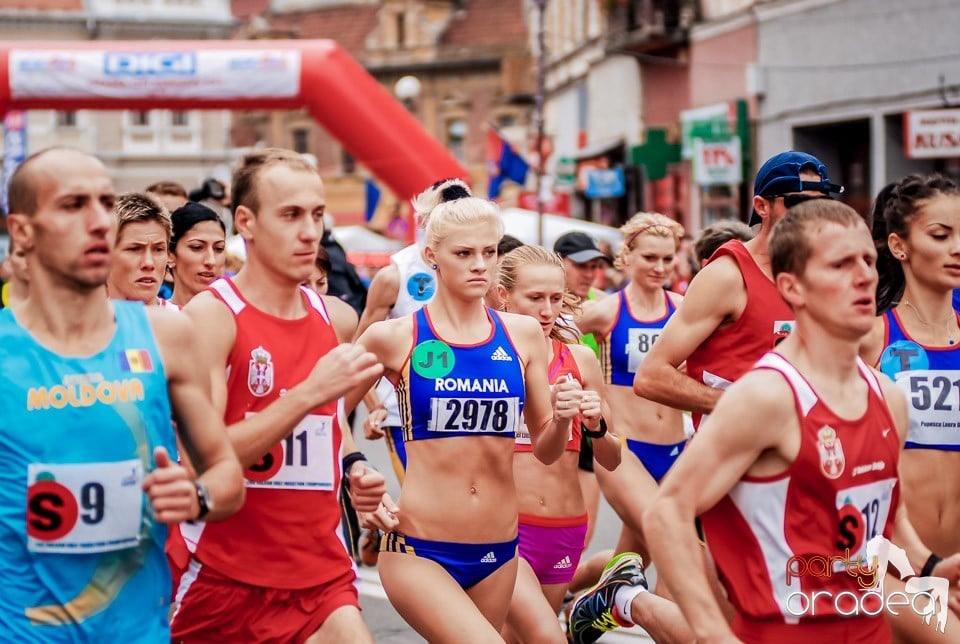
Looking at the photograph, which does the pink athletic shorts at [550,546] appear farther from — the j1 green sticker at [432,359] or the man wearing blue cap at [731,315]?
the j1 green sticker at [432,359]

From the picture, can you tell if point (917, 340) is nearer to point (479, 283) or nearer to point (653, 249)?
point (479, 283)

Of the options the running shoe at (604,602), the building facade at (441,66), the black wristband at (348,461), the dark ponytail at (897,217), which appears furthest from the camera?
the building facade at (441,66)

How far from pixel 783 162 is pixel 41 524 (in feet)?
10.3

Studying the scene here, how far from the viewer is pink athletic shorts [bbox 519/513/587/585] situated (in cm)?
667

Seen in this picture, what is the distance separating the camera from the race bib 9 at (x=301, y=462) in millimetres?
4844

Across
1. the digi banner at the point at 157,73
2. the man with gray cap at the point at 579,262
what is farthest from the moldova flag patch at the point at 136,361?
the digi banner at the point at 157,73

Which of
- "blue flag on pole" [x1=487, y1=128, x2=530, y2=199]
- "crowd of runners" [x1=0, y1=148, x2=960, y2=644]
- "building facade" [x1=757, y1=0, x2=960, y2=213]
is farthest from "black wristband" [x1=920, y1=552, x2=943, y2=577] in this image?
"blue flag on pole" [x1=487, y1=128, x2=530, y2=199]

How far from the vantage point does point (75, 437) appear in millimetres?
3936

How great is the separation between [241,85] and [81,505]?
1724cm

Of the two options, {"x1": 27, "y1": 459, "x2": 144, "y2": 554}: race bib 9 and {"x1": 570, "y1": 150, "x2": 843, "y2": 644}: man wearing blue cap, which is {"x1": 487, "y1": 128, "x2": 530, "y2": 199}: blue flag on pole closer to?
{"x1": 570, "y1": 150, "x2": 843, "y2": 644}: man wearing blue cap

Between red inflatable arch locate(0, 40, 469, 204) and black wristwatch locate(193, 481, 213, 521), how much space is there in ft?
53.2

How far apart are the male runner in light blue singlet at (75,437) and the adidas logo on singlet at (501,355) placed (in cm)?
177

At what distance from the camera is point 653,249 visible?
29.6 ft

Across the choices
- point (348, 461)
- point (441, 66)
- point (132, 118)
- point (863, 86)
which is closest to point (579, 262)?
point (348, 461)
